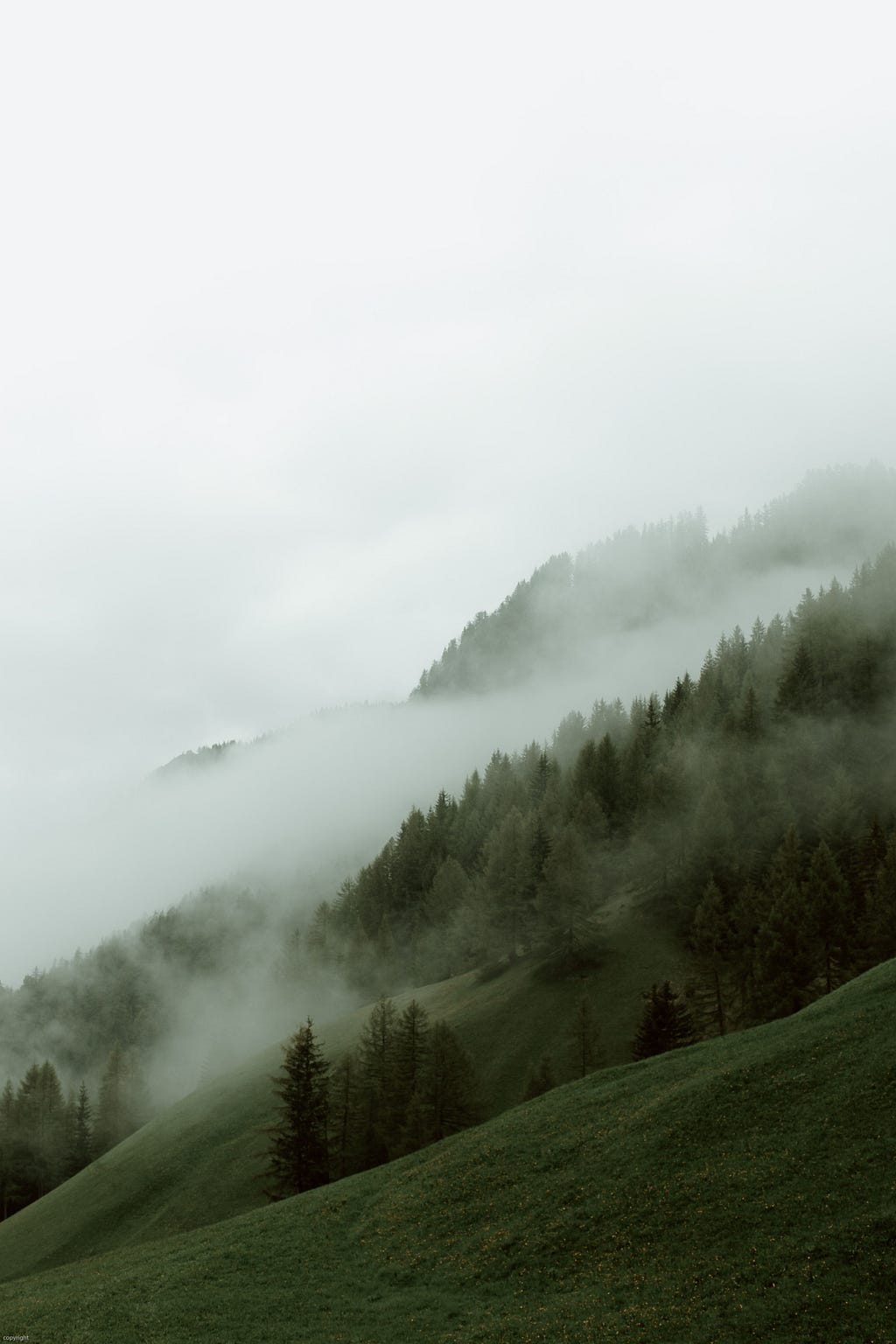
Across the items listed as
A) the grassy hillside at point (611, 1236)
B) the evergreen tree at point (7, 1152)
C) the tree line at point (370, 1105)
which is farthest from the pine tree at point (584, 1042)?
the evergreen tree at point (7, 1152)

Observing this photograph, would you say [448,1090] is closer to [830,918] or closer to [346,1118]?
[346,1118]

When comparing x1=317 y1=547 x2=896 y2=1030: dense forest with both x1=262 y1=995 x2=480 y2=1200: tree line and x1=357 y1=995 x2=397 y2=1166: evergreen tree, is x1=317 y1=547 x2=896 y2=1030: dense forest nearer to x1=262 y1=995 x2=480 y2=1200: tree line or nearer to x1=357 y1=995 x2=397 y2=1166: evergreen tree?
x1=262 y1=995 x2=480 y2=1200: tree line

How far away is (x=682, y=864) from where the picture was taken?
330ft

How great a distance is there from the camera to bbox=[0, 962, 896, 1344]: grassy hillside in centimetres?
2855

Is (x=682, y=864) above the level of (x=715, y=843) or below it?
below

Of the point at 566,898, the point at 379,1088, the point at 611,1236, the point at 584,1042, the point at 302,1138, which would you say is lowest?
the point at 379,1088

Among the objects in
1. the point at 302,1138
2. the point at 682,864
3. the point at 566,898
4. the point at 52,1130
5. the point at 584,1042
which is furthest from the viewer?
the point at 52,1130

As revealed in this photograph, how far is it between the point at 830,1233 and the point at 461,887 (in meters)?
96.8

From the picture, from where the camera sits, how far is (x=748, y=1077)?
138 feet

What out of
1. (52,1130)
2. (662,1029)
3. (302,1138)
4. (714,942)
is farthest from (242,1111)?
(714,942)

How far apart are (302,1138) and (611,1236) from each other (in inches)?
1439

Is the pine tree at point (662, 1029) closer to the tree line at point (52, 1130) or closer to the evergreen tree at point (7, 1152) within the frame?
the tree line at point (52, 1130)

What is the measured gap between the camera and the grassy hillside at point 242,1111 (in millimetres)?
69438

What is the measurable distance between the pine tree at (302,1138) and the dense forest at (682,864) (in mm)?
3968
